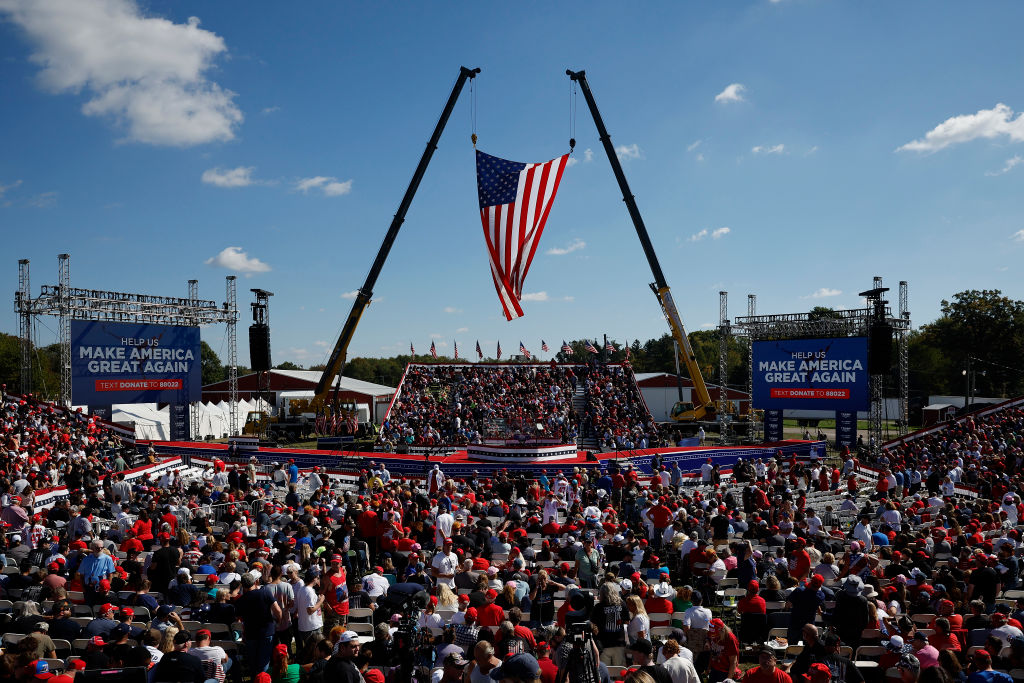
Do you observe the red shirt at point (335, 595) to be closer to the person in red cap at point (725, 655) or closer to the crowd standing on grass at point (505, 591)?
the crowd standing on grass at point (505, 591)

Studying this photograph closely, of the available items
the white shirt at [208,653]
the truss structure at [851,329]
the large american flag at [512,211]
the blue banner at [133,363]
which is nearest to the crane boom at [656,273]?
the truss structure at [851,329]

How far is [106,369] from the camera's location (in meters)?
33.5

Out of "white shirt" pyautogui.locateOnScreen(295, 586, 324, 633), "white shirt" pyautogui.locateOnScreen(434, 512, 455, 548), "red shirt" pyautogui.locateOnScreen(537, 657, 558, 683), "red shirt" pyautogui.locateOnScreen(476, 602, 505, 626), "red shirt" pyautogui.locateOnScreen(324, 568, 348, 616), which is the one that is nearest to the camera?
"red shirt" pyautogui.locateOnScreen(537, 657, 558, 683)

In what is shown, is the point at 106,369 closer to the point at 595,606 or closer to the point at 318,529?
the point at 318,529

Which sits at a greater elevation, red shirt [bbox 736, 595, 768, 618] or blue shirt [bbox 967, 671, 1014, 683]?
blue shirt [bbox 967, 671, 1014, 683]

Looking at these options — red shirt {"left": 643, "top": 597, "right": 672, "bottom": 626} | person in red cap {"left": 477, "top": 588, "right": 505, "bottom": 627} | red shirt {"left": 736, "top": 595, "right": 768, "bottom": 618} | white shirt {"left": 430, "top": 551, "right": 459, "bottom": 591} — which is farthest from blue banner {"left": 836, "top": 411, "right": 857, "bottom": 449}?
person in red cap {"left": 477, "top": 588, "right": 505, "bottom": 627}

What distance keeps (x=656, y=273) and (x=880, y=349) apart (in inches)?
454

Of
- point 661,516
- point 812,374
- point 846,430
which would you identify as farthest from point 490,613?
point 846,430

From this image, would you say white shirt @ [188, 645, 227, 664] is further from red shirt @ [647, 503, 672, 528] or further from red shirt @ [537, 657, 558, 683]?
red shirt @ [647, 503, 672, 528]

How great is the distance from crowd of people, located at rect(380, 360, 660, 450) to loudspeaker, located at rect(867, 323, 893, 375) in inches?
422

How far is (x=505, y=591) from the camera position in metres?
8.23

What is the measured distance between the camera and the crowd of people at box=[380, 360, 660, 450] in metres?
36.3

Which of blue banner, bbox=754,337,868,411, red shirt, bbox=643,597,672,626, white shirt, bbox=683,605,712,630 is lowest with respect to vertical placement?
red shirt, bbox=643,597,672,626

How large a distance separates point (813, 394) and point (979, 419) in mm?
7146
